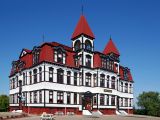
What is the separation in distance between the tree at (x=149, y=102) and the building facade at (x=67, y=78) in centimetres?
1624

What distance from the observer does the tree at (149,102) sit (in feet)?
232

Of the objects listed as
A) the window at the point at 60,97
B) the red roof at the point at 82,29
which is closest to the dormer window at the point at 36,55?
the window at the point at 60,97

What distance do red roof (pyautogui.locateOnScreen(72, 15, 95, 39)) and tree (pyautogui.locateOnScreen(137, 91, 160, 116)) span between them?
31083mm

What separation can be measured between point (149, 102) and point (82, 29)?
113 ft

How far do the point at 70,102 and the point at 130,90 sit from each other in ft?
76.9

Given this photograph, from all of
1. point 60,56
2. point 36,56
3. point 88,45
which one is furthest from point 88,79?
point 36,56

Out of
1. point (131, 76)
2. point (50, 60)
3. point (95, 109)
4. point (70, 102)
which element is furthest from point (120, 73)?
point (50, 60)

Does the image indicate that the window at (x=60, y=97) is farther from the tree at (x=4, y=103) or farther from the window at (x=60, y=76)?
the tree at (x=4, y=103)

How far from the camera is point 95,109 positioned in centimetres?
5072

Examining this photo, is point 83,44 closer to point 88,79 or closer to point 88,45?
point 88,45

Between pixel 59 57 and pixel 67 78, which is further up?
pixel 59 57

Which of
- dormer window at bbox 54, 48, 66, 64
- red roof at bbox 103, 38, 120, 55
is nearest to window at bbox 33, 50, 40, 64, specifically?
dormer window at bbox 54, 48, 66, 64

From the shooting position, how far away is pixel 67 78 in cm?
4716

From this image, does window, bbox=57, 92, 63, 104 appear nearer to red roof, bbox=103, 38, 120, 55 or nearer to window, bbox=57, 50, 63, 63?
window, bbox=57, 50, 63, 63
